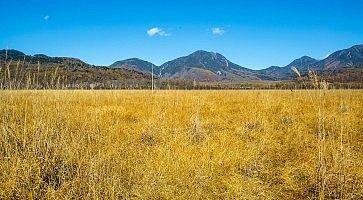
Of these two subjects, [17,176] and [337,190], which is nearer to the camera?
[17,176]

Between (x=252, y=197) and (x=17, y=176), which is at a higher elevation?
(x=17, y=176)

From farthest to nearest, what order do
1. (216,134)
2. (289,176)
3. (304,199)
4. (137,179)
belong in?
1. (216,134)
2. (289,176)
3. (137,179)
4. (304,199)

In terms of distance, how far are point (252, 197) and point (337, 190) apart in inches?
48.0

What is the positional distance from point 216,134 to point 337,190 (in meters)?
3.86

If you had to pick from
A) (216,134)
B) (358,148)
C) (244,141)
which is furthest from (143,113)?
(358,148)

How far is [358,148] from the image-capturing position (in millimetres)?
7508

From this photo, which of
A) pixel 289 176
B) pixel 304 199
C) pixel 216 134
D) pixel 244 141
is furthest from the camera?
pixel 216 134

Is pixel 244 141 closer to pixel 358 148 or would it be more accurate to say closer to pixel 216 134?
pixel 216 134

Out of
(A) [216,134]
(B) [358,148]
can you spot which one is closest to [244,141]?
(A) [216,134]

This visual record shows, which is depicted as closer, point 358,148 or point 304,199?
point 304,199

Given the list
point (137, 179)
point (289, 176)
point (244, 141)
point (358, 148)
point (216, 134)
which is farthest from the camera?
point (216, 134)

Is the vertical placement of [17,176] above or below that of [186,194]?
above

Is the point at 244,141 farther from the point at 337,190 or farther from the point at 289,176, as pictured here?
the point at 337,190

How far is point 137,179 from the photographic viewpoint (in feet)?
17.6
